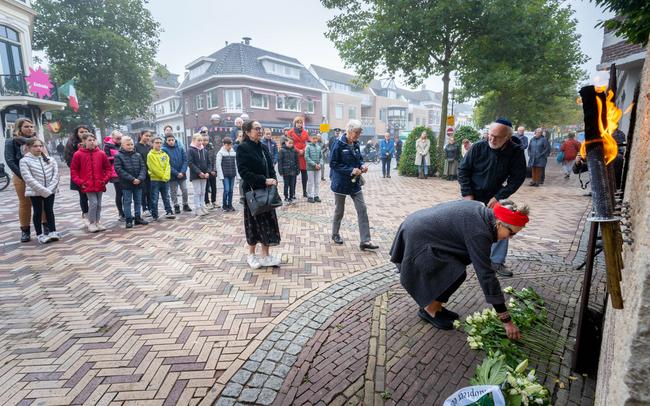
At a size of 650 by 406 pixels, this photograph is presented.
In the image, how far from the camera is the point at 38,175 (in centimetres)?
542

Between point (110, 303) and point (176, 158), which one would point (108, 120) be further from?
point (110, 303)

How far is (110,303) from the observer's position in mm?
3660

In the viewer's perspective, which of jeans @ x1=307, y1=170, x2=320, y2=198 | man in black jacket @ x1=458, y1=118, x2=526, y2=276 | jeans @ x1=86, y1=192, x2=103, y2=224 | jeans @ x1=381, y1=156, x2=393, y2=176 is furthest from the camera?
jeans @ x1=381, y1=156, x2=393, y2=176

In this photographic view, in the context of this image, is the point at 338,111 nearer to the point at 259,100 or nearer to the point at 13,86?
the point at 259,100

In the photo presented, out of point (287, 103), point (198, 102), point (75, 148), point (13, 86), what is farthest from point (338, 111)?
point (75, 148)

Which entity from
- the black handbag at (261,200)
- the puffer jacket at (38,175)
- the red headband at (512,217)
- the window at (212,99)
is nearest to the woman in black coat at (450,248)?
the red headband at (512,217)

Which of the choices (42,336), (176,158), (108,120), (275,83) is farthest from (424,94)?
(42,336)

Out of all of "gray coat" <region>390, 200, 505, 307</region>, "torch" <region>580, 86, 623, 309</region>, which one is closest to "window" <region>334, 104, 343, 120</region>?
"gray coat" <region>390, 200, 505, 307</region>

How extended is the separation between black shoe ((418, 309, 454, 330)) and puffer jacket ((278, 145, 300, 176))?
6.20 metres

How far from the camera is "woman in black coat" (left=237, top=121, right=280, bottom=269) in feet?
13.8

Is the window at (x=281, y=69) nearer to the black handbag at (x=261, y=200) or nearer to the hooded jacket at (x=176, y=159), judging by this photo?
the hooded jacket at (x=176, y=159)

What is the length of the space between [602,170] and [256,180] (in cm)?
333

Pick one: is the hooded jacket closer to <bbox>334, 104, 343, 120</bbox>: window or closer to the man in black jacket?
the man in black jacket

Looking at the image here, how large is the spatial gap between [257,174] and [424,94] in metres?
71.2
